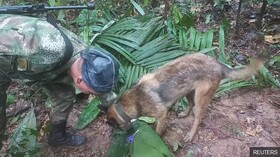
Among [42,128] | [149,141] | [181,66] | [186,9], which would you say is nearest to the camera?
[149,141]

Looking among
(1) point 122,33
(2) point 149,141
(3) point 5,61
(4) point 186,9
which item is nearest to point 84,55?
(3) point 5,61

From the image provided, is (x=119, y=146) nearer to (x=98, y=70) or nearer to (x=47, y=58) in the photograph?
(x=98, y=70)

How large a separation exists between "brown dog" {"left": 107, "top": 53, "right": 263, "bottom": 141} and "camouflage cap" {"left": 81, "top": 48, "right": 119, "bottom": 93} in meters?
0.88

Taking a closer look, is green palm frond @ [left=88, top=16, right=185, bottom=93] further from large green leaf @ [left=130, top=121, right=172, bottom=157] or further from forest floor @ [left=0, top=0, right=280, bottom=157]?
large green leaf @ [left=130, top=121, right=172, bottom=157]

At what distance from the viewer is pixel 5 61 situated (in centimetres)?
327

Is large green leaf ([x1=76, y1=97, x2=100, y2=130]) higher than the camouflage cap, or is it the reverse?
the camouflage cap

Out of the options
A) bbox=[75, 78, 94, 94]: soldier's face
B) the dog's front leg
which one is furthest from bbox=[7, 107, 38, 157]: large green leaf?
the dog's front leg

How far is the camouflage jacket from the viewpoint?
10.3ft

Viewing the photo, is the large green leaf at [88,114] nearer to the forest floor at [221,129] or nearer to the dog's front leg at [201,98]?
the forest floor at [221,129]

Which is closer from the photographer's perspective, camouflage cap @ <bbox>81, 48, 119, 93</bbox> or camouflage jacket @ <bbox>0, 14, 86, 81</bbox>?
camouflage jacket @ <bbox>0, 14, 86, 81</bbox>

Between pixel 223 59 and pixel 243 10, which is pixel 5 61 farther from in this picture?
pixel 243 10

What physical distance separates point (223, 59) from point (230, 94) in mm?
571

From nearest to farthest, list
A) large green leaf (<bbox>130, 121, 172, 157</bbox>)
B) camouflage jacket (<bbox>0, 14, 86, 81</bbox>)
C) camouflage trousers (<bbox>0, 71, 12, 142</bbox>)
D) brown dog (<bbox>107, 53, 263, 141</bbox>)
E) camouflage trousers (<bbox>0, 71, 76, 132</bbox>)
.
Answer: camouflage jacket (<bbox>0, 14, 86, 81</bbox>) → camouflage trousers (<bbox>0, 71, 12, 142</bbox>) → large green leaf (<bbox>130, 121, 172, 157</bbox>) → camouflage trousers (<bbox>0, 71, 76, 132</bbox>) → brown dog (<bbox>107, 53, 263, 141</bbox>)

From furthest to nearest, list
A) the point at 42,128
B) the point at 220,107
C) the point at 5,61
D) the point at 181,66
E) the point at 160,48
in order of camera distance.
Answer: the point at 160,48, the point at 220,107, the point at 42,128, the point at 181,66, the point at 5,61
